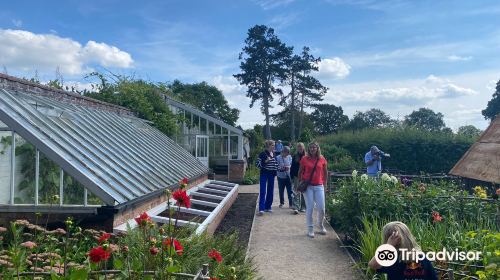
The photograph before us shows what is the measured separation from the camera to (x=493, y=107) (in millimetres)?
47406

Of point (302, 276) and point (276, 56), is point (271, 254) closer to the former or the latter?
point (302, 276)

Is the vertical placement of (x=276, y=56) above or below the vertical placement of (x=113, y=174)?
above

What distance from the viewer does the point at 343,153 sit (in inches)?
939

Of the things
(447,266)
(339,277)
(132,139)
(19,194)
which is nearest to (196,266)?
(339,277)

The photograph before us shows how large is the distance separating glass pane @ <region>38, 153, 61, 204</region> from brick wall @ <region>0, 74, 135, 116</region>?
2.10 m

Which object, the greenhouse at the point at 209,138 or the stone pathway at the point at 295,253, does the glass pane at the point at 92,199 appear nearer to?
the stone pathway at the point at 295,253

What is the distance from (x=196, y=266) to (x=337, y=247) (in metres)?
3.57

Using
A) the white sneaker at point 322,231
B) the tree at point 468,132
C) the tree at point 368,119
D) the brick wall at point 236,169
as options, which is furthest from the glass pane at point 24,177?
the tree at point 368,119

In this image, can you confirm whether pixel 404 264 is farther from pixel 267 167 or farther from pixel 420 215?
pixel 267 167

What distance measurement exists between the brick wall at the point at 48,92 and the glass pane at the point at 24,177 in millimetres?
1847

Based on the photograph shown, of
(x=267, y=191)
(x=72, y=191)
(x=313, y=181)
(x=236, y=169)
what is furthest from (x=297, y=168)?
(x=236, y=169)

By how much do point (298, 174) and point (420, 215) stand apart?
2964 mm

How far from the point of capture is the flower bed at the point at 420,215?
504 cm

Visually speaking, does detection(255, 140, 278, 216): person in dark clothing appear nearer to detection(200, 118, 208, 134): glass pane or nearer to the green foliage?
the green foliage
